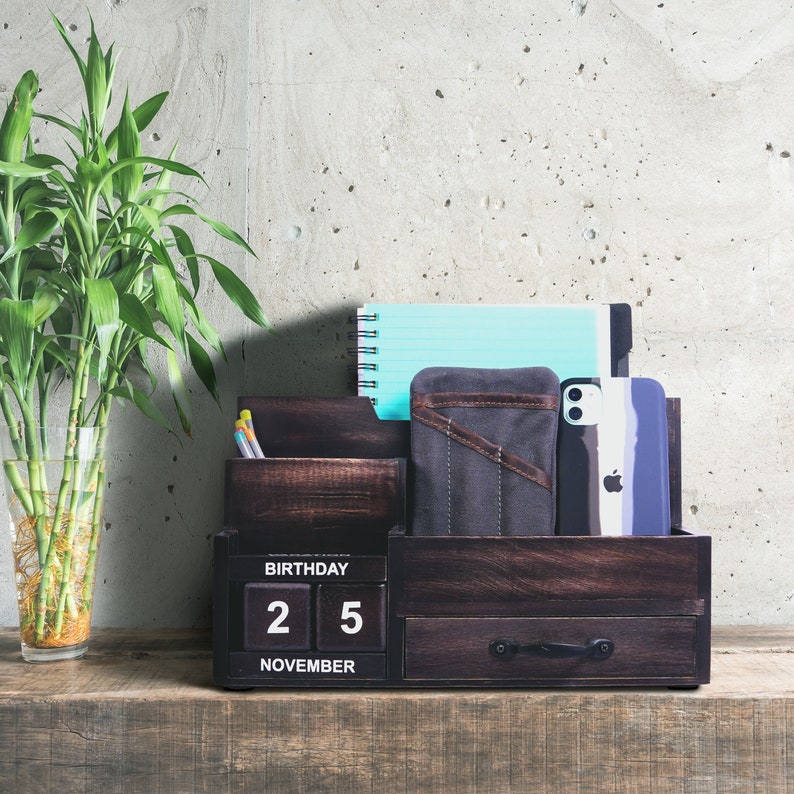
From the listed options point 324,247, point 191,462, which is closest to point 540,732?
point 191,462

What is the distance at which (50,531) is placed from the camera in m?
1.00

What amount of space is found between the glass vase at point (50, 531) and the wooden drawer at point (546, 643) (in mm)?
448

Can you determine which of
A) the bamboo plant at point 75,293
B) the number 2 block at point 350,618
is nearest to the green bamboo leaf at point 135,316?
the bamboo plant at point 75,293

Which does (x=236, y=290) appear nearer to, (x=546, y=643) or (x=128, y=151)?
(x=128, y=151)

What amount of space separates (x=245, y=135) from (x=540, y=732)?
3.12 feet

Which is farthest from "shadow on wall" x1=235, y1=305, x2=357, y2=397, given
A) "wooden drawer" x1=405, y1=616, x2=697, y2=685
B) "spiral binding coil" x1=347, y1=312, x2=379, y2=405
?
"wooden drawer" x1=405, y1=616, x2=697, y2=685

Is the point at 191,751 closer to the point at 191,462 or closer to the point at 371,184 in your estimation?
the point at 191,462

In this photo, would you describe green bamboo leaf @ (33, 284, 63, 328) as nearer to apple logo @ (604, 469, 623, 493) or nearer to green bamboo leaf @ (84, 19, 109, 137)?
green bamboo leaf @ (84, 19, 109, 137)

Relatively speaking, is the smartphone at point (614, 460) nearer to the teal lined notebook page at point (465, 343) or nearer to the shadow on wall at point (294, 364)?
the teal lined notebook page at point (465, 343)

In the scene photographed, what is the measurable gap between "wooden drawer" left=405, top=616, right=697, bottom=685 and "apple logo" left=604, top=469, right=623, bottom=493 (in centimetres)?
15

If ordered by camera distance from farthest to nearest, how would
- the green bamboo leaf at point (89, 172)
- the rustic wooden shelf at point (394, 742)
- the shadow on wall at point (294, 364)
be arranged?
the shadow on wall at point (294, 364), the green bamboo leaf at point (89, 172), the rustic wooden shelf at point (394, 742)

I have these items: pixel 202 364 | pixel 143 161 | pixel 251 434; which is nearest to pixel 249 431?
pixel 251 434

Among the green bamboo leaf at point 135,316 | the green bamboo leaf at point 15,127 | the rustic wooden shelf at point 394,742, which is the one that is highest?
the green bamboo leaf at point 15,127

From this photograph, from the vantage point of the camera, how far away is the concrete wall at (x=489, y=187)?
1226mm
